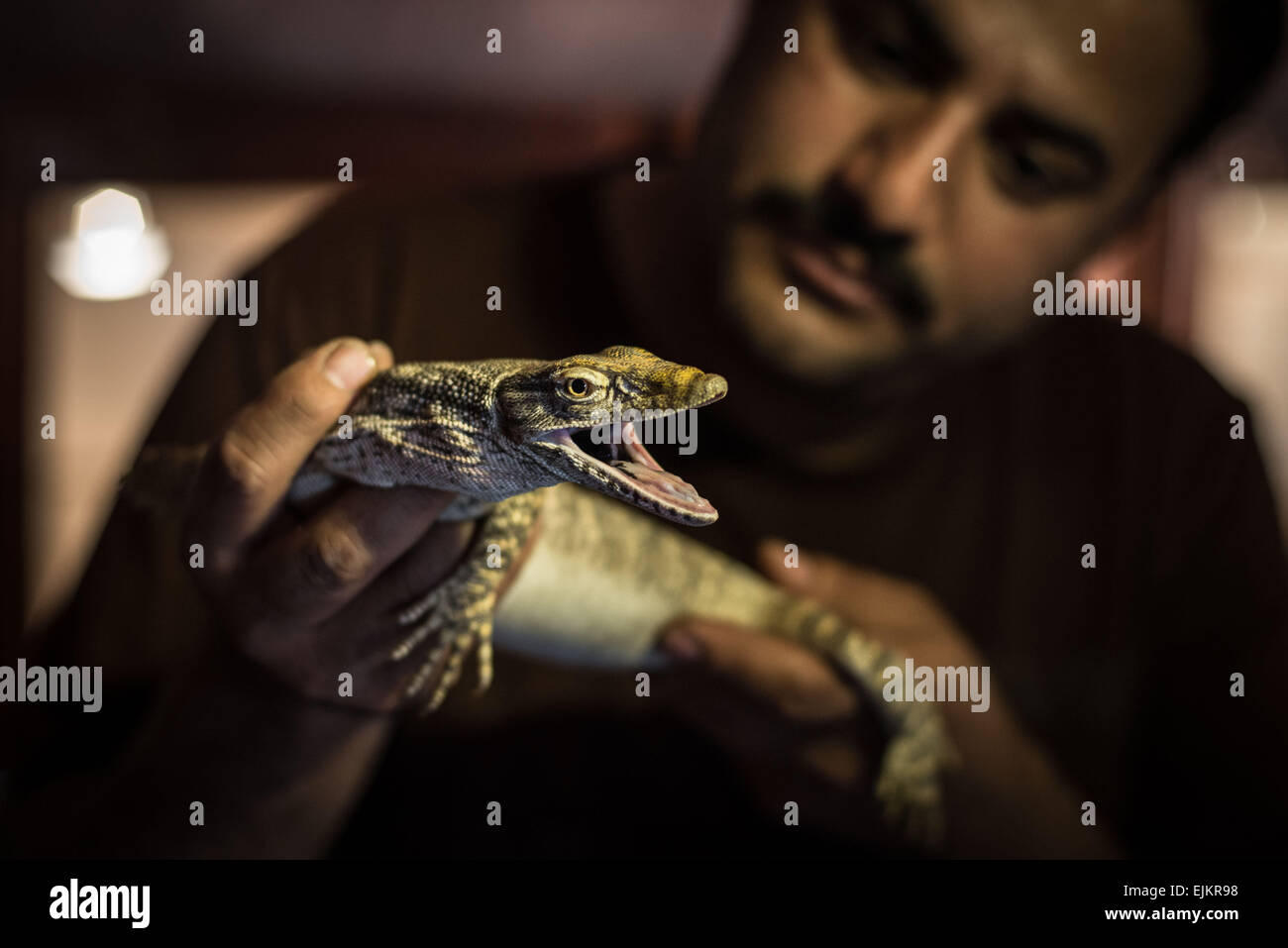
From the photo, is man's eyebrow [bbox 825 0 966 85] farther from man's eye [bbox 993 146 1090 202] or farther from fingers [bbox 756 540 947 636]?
fingers [bbox 756 540 947 636]

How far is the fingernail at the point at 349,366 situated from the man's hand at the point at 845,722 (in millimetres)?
742

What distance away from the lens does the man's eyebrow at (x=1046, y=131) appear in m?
1.35

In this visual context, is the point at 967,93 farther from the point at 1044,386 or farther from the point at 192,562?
the point at 192,562

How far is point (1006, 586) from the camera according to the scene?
173 cm

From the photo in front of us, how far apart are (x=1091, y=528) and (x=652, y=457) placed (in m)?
1.33

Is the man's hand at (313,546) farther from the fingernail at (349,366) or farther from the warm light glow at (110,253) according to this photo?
the warm light glow at (110,253)

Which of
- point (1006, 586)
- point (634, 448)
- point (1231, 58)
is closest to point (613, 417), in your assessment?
point (634, 448)

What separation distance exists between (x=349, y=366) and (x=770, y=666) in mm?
902

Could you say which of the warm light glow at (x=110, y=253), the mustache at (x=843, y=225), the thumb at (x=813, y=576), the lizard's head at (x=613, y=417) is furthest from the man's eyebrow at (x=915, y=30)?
the warm light glow at (x=110, y=253)

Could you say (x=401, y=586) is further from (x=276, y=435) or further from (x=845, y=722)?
(x=845, y=722)

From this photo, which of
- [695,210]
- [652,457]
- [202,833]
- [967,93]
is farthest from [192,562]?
[967,93]

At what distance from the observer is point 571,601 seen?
130 centimetres

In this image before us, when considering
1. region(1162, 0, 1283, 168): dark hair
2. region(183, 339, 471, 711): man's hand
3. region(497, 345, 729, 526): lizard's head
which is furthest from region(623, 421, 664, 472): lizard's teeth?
region(1162, 0, 1283, 168): dark hair

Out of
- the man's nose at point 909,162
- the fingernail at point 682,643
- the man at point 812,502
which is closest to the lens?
the man at point 812,502
